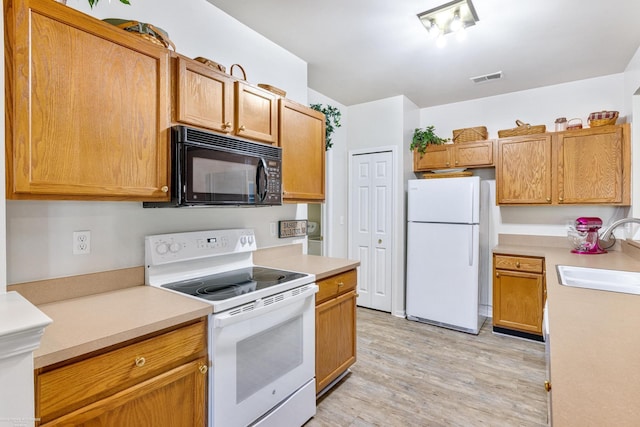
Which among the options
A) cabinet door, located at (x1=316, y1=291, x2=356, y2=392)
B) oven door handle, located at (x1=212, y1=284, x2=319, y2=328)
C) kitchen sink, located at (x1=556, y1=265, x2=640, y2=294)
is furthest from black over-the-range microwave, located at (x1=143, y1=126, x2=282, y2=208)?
kitchen sink, located at (x1=556, y1=265, x2=640, y2=294)

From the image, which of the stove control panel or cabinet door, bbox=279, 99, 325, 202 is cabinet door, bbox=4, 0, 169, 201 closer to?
the stove control panel

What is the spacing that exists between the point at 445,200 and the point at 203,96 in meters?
2.64

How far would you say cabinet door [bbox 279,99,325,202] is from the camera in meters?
2.27

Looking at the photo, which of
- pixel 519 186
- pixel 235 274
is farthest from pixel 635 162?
pixel 235 274

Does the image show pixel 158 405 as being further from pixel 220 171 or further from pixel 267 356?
pixel 220 171

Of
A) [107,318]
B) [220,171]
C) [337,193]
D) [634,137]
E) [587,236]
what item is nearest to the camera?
[107,318]

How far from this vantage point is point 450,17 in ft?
6.98

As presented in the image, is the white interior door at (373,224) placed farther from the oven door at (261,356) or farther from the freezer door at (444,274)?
the oven door at (261,356)

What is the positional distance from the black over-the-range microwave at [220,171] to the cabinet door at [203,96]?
10 centimetres

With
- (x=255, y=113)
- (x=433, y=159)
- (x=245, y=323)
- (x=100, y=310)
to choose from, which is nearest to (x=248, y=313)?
(x=245, y=323)

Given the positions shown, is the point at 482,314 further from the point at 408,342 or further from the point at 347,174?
the point at 347,174

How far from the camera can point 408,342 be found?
312cm

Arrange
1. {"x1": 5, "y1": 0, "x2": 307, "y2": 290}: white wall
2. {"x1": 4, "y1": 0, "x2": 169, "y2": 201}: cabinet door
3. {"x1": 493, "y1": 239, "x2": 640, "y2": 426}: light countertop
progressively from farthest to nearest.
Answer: {"x1": 5, "y1": 0, "x2": 307, "y2": 290}: white wall
{"x1": 4, "y1": 0, "x2": 169, "y2": 201}: cabinet door
{"x1": 493, "y1": 239, "x2": 640, "y2": 426}: light countertop

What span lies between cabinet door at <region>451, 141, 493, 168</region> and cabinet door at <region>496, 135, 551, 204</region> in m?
0.11
